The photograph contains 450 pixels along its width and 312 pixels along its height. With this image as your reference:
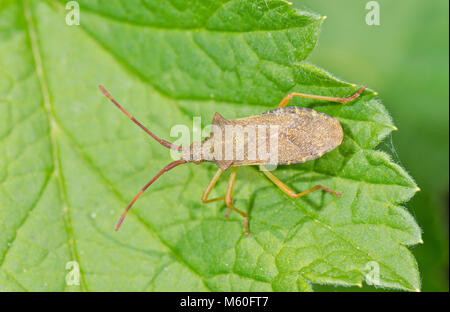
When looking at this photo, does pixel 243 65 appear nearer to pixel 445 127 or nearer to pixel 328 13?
pixel 328 13

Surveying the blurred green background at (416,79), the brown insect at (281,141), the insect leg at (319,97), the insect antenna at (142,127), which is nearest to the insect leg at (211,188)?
the brown insect at (281,141)

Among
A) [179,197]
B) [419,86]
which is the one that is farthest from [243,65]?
[419,86]

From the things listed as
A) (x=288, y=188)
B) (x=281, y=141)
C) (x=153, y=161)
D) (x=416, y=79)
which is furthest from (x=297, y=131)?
(x=416, y=79)

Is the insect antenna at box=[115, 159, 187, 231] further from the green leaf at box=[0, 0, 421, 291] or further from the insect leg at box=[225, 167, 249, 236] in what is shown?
the insect leg at box=[225, 167, 249, 236]

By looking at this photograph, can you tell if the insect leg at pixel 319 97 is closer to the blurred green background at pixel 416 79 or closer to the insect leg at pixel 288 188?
the insect leg at pixel 288 188

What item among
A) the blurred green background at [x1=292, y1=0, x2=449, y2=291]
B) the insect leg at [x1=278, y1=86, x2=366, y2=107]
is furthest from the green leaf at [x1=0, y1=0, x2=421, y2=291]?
the blurred green background at [x1=292, y1=0, x2=449, y2=291]
